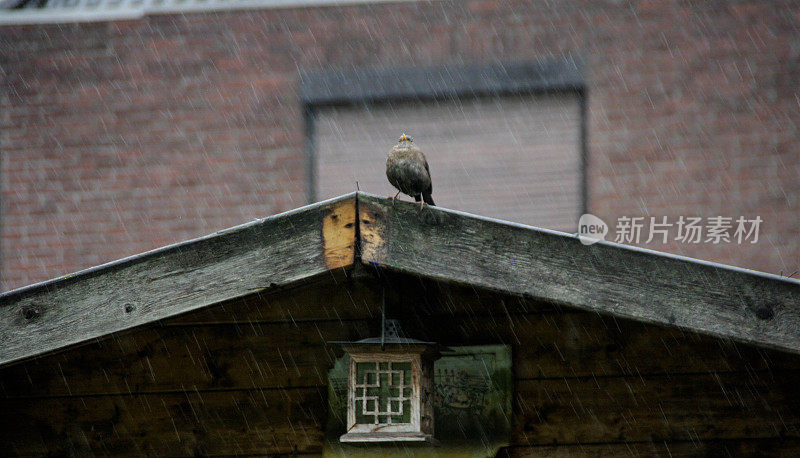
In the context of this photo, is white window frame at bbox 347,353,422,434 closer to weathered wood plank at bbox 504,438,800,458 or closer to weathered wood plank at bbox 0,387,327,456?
weathered wood plank at bbox 0,387,327,456

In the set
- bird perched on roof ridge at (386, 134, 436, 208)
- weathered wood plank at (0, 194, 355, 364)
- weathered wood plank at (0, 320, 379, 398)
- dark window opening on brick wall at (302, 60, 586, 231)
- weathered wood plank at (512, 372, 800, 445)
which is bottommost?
weathered wood plank at (512, 372, 800, 445)

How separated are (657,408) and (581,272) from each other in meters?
0.76

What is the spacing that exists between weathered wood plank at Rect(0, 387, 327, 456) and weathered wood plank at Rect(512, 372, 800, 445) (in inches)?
31.0

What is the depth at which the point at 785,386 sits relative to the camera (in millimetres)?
2697

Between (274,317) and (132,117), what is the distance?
427 cm

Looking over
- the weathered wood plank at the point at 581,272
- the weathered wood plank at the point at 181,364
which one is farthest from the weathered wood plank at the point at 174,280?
the weathered wood plank at the point at 181,364

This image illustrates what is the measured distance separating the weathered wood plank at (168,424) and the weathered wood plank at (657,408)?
79 cm

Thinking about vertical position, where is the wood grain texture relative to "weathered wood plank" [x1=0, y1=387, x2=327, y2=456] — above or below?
above

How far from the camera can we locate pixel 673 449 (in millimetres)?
2721

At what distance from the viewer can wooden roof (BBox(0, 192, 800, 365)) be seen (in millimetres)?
2291

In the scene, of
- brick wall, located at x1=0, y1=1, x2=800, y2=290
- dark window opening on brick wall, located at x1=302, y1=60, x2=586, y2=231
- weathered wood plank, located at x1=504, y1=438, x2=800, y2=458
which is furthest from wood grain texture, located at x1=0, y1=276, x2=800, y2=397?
brick wall, located at x1=0, y1=1, x2=800, y2=290

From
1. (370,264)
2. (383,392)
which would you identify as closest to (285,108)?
(383,392)

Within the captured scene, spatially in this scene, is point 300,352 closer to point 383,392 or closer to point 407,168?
point 383,392

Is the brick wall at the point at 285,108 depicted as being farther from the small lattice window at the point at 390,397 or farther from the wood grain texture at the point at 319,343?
the small lattice window at the point at 390,397
